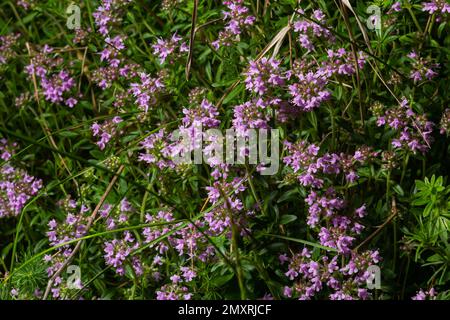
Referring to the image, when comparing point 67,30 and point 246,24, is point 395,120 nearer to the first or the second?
point 246,24

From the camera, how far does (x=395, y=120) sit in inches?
91.1

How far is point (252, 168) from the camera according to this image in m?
2.28

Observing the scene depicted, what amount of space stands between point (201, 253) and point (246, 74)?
0.57 m

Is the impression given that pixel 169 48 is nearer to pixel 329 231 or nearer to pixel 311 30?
pixel 311 30

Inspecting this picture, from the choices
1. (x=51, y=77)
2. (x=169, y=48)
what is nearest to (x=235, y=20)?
(x=169, y=48)

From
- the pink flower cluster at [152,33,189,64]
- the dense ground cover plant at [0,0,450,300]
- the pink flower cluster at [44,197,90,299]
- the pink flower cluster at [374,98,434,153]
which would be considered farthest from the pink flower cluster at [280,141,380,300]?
the pink flower cluster at [44,197,90,299]

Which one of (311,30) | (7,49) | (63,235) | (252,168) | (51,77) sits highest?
(311,30)

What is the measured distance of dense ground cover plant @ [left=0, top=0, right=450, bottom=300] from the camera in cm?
225

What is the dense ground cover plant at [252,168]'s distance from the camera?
7.39 ft

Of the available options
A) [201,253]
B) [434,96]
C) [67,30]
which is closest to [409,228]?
[434,96]

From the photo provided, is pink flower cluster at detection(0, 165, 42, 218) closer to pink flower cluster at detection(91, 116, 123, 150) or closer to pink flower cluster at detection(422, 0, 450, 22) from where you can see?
pink flower cluster at detection(91, 116, 123, 150)

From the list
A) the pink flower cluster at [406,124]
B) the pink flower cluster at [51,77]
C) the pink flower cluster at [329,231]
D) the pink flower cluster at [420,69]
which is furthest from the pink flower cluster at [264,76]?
the pink flower cluster at [51,77]

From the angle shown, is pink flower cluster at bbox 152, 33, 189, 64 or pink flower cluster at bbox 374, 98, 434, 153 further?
pink flower cluster at bbox 152, 33, 189, 64

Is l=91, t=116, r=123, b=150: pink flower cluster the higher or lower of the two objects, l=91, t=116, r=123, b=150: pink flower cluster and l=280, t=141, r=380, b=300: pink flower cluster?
the higher
